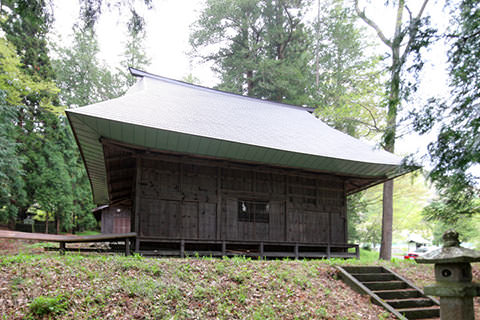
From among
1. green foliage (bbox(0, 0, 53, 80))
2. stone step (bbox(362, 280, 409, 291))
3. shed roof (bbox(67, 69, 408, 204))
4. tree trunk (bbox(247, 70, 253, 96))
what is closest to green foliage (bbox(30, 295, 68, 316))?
shed roof (bbox(67, 69, 408, 204))

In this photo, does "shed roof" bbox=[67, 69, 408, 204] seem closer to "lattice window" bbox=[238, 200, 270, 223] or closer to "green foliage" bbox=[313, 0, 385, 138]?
"lattice window" bbox=[238, 200, 270, 223]

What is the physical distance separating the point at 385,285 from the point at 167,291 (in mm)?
5256

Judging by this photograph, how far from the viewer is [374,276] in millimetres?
8477

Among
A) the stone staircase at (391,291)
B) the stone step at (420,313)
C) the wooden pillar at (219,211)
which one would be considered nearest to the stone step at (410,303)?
the stone staircase at (391,291)

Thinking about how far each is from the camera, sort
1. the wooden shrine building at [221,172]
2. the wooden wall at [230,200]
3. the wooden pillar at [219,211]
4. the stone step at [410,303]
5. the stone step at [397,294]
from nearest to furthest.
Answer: the stone step at [410,303], the stone step at [397,294], the wooden shrine building at [221,172], the wooden wall at [230,200], the wooden pillar at [219,211]

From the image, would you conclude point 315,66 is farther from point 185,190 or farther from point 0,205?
point 0,205

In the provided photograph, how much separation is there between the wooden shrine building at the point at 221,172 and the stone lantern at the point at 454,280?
5862 millimetres

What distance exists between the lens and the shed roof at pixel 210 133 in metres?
8.58

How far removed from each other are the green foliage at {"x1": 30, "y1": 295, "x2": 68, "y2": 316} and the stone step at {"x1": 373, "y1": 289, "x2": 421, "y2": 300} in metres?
6.30

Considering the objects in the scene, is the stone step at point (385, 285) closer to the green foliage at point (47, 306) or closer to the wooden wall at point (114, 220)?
the green foliage at point (47, 306)

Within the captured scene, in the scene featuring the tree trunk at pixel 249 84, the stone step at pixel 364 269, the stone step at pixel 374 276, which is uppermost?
the tree trunk at pixel 249 84

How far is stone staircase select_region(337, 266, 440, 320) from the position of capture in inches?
278

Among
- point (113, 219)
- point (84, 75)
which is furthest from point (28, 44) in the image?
point (113, 219)

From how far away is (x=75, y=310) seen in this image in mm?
5129
